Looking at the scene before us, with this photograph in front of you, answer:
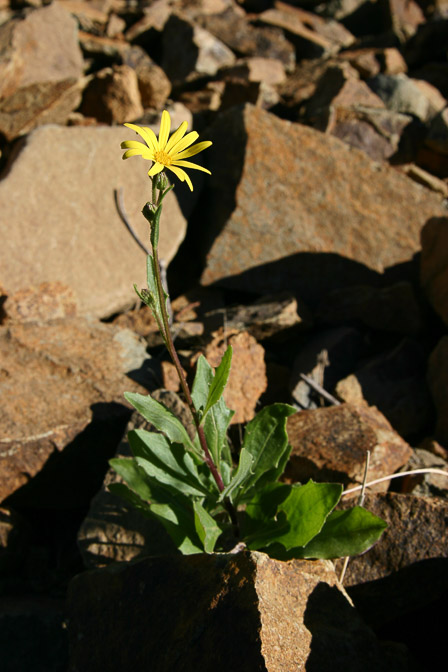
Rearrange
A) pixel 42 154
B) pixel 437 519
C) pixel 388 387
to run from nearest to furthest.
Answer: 1. pixel 437 519
2. pixel 388 387
3. pixel 42 154

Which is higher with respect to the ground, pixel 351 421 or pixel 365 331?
pixel 351 421

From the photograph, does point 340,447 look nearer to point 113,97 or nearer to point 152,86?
point 113,97

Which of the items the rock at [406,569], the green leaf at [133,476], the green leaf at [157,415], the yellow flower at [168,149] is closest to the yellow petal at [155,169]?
the yellow flower at [168,149]

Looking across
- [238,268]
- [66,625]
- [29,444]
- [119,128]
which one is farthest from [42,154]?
[66,625]

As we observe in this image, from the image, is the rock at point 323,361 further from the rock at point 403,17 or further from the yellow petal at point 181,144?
the rock at point 403,17

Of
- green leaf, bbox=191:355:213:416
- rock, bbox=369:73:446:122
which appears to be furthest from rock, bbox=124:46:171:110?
green leaf, bbox=191:355:213:416

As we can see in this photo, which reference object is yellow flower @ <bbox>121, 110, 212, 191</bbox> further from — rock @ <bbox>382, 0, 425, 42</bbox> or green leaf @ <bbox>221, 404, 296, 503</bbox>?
rock @ <bbox>382, 0, 425, 42</bbox>

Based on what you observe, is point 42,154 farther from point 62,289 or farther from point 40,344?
point 40,344
